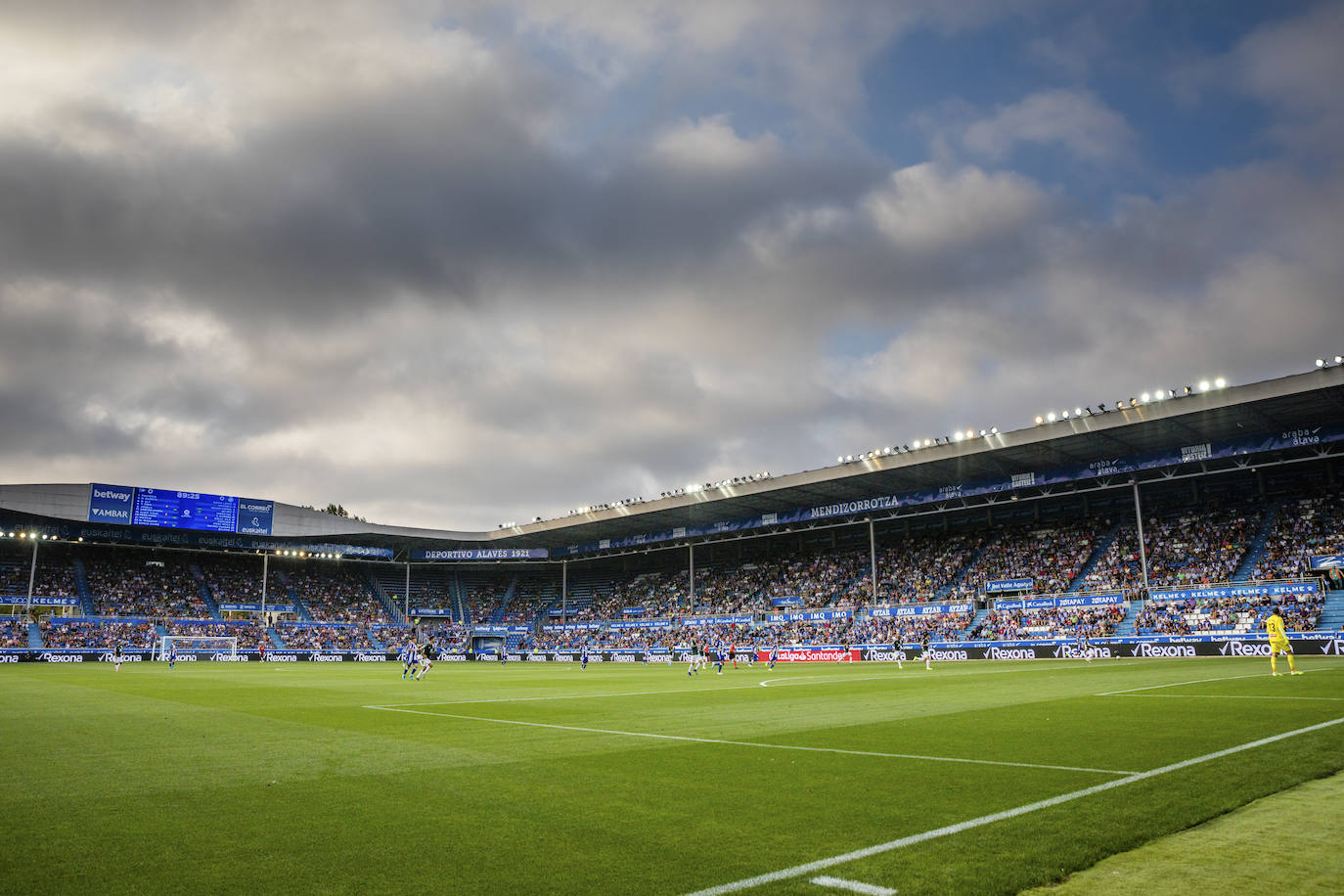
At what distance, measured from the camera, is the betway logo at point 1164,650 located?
39438 millimetres

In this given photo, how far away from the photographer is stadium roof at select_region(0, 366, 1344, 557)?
4281 centimetres

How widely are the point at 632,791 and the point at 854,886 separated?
12.3ft

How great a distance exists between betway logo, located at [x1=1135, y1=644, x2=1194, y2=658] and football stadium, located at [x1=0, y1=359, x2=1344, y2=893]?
15 cm

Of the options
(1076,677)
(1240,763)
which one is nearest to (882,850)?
(1240,763)

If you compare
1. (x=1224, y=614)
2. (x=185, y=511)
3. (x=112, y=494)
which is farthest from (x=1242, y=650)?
(x=112, y=494)

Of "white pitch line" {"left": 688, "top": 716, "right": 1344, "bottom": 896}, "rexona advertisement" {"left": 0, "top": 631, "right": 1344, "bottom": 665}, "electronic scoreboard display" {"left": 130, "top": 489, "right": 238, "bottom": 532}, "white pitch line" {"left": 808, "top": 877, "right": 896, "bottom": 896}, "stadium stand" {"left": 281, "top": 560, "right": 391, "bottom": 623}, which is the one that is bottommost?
"rexona advertisement" {"left": 0, "top": 631, "right": 1344, "bottom": 665}

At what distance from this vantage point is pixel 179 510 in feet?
225

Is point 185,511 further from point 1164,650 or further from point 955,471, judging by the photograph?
point 1164,650

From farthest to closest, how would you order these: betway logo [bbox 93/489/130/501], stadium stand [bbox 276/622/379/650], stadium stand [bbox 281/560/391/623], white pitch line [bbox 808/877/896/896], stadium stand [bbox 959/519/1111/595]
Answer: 1. stadium stand [bbox 281/560/391/623]
2. stadium stand [bbox 276/622/379/650]
3. betway logo [bbox 93/489/130/501]
4. stadium stand [bbox 959/519/1111/595]
5. white pitch line [bbox 808/877/896/896]

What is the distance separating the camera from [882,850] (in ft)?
19.8

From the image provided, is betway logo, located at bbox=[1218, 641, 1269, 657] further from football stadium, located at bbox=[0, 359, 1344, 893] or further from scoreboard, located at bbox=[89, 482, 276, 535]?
scoreboard, located at bbox=[89, 482, 276, 535]

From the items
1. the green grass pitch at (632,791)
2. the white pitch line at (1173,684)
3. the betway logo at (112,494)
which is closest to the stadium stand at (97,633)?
the betway logo at (112,494)

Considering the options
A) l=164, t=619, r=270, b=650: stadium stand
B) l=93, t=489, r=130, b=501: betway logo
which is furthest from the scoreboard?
l=164, t=619, r=270, b=650: stadium stand

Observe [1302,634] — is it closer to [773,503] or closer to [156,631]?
[773,503]
